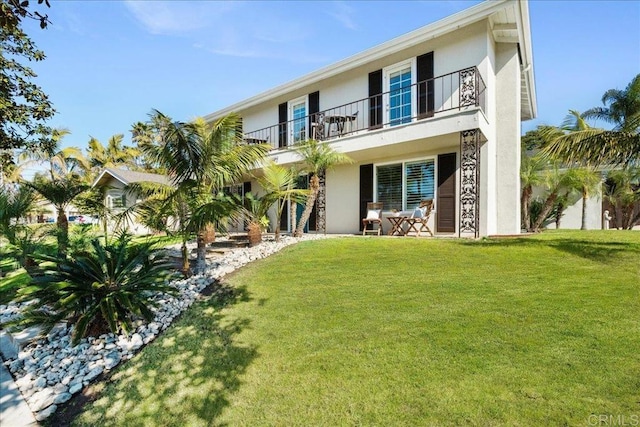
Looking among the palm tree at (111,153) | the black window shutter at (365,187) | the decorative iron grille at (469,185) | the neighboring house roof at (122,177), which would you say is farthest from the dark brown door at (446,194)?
the palm tree at (111,153)

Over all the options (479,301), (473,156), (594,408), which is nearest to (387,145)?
(473,156)

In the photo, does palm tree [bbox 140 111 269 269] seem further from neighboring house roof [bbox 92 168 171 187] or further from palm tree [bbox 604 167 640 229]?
palm tree [bbox 604 167 640 229]

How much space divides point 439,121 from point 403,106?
2372 millimetres

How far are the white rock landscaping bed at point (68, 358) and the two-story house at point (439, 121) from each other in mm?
7392

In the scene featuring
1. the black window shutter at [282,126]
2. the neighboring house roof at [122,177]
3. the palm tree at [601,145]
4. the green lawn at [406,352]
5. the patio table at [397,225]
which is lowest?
the green lawn at [406,352]

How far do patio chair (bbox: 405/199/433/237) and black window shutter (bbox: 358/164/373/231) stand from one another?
212 centimetres

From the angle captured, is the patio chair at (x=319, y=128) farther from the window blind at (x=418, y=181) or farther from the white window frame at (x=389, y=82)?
the window blind at (x=418, y=181)

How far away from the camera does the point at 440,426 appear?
2.40m

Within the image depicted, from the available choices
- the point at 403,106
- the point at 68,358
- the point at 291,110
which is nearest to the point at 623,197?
the point at 403,106

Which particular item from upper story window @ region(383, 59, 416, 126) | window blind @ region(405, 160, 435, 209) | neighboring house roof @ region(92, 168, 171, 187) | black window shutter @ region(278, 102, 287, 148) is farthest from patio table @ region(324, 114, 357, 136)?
neighboring house roof @ region(92, 168, 171, 187)

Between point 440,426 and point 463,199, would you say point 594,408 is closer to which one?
point 440,426

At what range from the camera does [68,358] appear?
4.22 m

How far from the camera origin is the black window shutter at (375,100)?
11297 millimetres

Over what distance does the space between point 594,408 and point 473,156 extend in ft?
25.1
